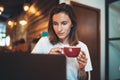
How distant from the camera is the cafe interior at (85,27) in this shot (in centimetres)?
196

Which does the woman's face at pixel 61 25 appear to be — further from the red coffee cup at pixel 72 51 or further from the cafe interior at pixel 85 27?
the cafe interior at pixel 85 27

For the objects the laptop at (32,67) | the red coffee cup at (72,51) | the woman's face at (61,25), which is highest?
the woman's face at (61,25)

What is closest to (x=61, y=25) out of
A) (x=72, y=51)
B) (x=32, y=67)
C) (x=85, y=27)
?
(x=72, y=51)

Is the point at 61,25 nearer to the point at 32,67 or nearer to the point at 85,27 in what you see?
the point at 32,67

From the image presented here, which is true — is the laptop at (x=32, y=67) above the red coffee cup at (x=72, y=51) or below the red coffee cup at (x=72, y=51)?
below

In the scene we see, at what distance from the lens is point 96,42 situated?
409 cm

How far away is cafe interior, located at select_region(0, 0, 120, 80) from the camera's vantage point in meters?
1.96

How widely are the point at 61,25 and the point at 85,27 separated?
9.66 feet

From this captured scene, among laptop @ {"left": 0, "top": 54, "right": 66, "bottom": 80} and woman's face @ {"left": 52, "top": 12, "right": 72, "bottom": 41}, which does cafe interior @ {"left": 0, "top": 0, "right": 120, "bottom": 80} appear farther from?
laptop @ {"left": 0, "top": 54, "right": 66, "bottom": 80}

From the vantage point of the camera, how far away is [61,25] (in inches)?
36.2

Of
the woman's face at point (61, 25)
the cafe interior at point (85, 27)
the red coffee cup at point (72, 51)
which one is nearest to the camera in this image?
the red coffee cup at point (72, 51)

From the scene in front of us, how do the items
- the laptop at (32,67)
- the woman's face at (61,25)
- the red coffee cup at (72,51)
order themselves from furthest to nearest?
1. the woman's face at (61,25)
2. the red coffee cup at (72,51)
3. the laptop at (32,67)

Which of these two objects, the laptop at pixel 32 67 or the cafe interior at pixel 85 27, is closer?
the laptop at pixel 32 67

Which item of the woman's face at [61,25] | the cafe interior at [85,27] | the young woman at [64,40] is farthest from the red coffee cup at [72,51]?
the cafe interior at [85,27]
